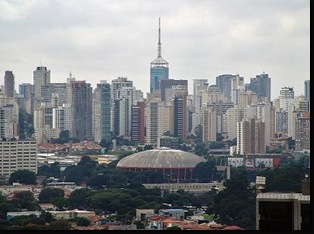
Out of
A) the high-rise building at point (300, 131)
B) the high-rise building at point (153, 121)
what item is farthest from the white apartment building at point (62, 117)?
the high-rise building at point (300, 131)

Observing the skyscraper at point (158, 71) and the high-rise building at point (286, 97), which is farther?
the skyscraper at point (158, 71)

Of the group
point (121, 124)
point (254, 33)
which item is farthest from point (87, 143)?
point (254, 33)

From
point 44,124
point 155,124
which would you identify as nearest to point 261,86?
point 155,124

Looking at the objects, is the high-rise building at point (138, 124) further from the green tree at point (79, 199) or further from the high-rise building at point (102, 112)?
the green tree at point (79, 199)

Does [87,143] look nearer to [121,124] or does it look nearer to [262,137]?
[121,124]

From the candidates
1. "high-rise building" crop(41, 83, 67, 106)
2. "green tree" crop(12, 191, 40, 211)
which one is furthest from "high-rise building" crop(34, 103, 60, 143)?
"green tree" crop(12, 191, 40, 211)

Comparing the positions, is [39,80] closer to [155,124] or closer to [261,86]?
[155,124]
